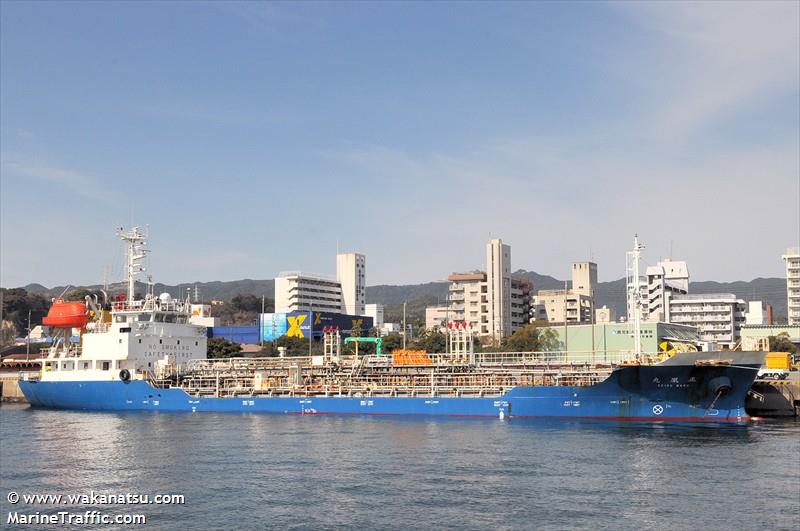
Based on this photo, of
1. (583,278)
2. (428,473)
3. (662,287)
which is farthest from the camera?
(583,278)

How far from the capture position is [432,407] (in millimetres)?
55219

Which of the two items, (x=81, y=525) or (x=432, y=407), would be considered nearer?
(x=81, y=525)

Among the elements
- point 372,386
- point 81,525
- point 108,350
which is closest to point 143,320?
point 108,350

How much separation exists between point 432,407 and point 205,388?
18.8 m

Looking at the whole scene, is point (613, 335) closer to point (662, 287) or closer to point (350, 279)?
point (662, 287)

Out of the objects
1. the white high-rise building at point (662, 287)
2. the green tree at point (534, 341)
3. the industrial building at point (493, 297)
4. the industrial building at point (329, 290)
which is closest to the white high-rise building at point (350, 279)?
the industrial building at point (329, 290)

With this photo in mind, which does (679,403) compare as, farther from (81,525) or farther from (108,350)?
(108,350)

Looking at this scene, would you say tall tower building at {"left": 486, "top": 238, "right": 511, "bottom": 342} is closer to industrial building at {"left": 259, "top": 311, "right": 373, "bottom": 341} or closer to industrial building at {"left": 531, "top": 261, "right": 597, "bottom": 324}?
industrial building at {"left": 531, "top": 261, "right": 597, "bottom": 324}

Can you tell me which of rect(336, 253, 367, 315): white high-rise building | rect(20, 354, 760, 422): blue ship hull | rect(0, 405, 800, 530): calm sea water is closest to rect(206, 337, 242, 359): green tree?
rect(20, 354, 760, 422): blue ship hull

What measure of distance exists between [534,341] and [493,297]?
1449 inches

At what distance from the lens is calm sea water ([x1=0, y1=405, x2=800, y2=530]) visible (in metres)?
26.4

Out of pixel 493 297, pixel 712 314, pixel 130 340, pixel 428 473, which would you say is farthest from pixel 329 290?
pixel 428 473

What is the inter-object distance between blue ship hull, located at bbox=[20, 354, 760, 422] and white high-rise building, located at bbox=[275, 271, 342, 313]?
117089mm

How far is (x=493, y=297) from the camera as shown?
147625mm
